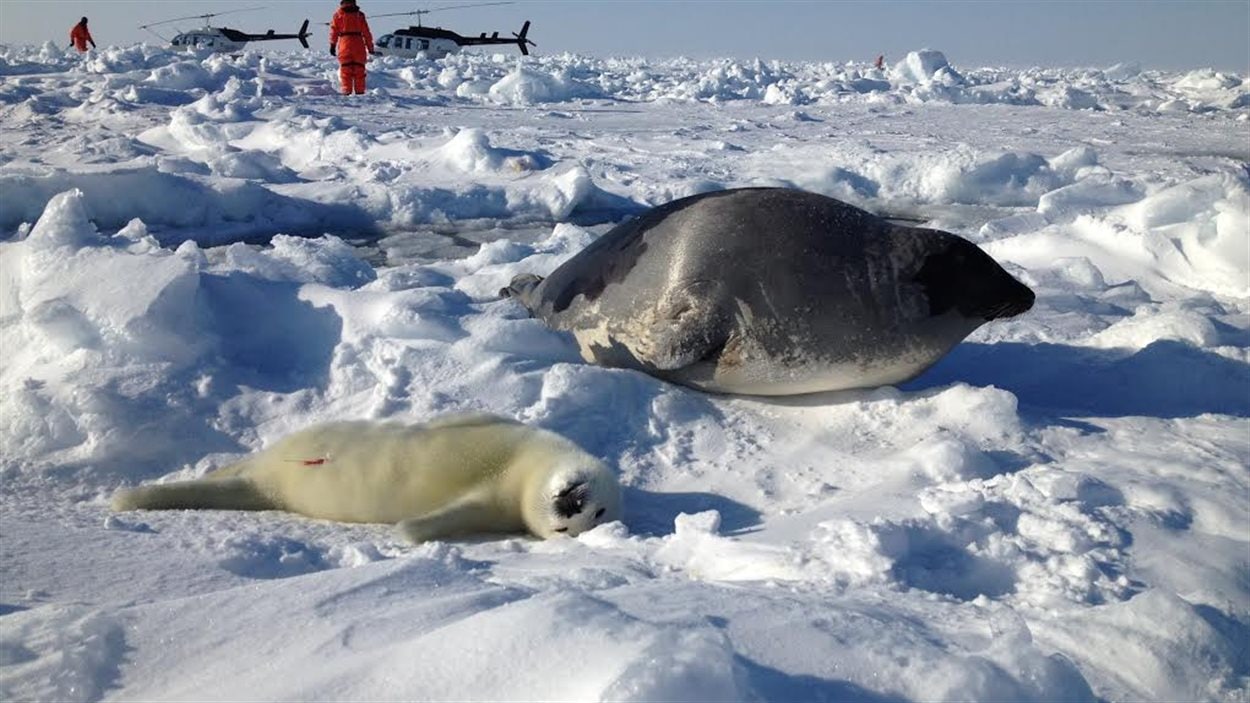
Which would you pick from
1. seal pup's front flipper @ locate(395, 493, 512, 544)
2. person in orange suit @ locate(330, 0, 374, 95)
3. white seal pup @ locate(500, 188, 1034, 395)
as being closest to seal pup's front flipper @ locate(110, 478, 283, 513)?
seal pup's front flipper @ locate(395, 493, 512, 544)

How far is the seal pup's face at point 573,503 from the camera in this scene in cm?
229

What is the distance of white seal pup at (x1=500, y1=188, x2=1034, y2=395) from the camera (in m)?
3.02

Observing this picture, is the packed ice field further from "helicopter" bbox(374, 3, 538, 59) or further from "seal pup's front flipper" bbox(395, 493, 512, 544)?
"helicopter" bbox(374, 3, 538, 59)

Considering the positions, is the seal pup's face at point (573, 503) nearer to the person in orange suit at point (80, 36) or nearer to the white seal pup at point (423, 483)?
the white seal pup at point (423, 483)

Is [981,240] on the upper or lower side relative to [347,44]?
lower

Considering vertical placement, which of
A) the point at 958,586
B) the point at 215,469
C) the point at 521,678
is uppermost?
the point at 521,678

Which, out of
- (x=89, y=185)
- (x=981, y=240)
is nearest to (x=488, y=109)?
(x=89, y=185)

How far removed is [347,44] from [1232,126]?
12.3 m

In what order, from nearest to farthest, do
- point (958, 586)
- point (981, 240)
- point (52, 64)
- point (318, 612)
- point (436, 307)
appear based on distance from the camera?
point (318, 612)
point (958, 586)
point (436, 307)
point (981, 240)
point (52, 64)

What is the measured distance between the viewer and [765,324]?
3059 millimetres

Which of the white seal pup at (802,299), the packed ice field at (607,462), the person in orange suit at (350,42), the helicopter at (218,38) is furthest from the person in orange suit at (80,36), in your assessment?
the white seal pup at (802,299)

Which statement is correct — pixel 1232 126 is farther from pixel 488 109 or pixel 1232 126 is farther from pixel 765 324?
pixel 765 324

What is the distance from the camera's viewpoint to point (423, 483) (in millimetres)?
2457

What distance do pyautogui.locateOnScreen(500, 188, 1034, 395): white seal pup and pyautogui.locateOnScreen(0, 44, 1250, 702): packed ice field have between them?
0.33 feet
